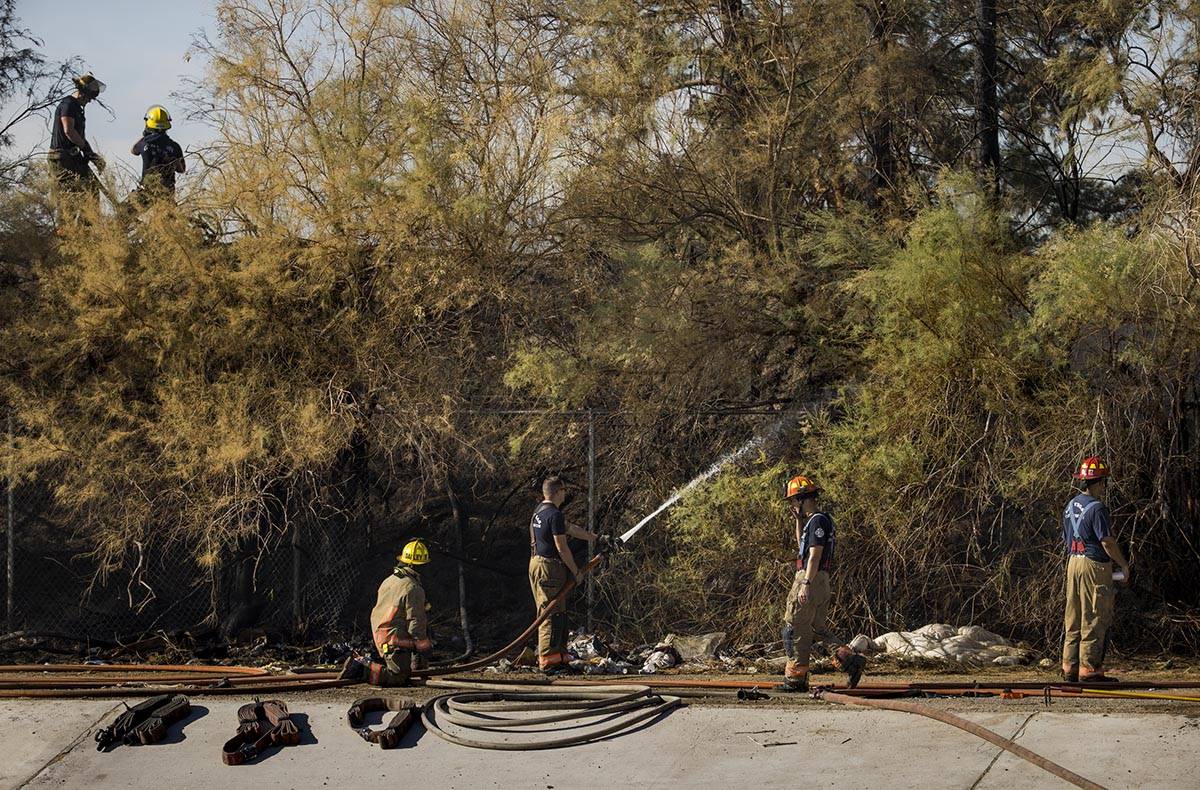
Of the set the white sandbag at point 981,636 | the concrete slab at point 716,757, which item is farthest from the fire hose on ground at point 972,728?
the white sandbag at point 981,636

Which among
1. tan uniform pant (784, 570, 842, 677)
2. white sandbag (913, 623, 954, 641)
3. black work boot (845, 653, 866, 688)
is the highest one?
tan uniform pant (784, 570, 842, 677)

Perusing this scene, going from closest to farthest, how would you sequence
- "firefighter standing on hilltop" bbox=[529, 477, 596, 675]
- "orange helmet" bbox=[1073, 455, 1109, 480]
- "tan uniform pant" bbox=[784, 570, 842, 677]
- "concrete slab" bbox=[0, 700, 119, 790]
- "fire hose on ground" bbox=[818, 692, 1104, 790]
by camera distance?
"fire hose on ground" bbox=[818, 692, 1104, 790]
"concrete slab" bbox=[0, 700, 119, 790]
"tan uniform pant" bbox=[784, 570, 842, 677]
"orange helmet" bbox=[1073, 455, 1109, 480]
"firefighter standing on hilltop" bbox=[529, 477, 596, 675]

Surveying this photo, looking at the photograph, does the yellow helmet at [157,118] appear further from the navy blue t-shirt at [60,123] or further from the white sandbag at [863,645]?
the white sandbag at [863,645]

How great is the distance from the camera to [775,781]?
703cm

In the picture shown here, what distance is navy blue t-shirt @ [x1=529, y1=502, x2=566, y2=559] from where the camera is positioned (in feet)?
32.8

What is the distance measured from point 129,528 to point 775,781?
6574 millimetres

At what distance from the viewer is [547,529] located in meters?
10.0

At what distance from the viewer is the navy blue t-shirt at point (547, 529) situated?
1000cm

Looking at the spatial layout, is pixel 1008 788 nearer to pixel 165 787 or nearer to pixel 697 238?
pixel 165 787

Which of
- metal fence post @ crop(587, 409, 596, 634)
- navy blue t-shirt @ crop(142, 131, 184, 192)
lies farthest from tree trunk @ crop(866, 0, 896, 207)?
navy blue t-shirt @ crop(142, 131, 184, 192)

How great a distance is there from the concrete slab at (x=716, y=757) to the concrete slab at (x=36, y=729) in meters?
0.03

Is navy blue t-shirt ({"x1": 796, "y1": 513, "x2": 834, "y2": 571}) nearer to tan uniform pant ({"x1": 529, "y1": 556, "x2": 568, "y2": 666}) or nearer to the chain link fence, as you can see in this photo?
tan uniform pant ({"x1": 529, "y1": 556, "x2": 568, "y2": 666})

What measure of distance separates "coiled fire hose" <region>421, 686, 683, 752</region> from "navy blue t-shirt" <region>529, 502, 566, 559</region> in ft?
5.13

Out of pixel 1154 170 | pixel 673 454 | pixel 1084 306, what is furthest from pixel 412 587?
pixel 1154 170
